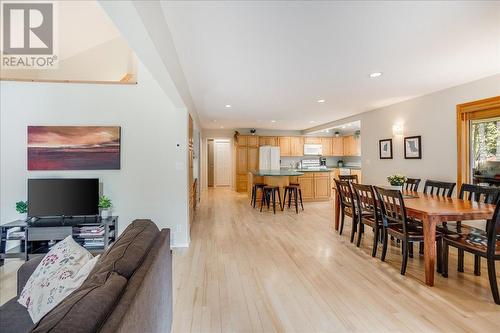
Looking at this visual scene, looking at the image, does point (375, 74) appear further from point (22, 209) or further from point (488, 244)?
point (22, 209)

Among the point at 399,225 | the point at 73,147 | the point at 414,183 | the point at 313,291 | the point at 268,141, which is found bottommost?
the point at 313,291

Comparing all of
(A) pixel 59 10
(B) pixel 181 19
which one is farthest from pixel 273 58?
(A) pixel 59 10

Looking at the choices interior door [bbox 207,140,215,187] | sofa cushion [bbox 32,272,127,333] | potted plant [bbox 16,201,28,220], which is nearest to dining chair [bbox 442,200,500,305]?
sofa cushion [bbox 32,272,127,333]

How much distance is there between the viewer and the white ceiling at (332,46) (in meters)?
1.87

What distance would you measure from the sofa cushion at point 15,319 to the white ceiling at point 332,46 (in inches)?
84.1

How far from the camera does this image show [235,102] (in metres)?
4.95

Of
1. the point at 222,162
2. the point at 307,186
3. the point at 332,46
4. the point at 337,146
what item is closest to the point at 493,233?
the point at 332,46

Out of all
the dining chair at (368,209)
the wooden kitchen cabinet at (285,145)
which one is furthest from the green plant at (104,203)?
the wooden kitchen cabinet at (285,145)

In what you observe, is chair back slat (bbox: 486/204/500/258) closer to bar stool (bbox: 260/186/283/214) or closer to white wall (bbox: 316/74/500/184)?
white wall (bbox: 316/74/500/184)

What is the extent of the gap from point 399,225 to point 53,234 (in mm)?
4366

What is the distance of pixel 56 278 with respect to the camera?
1.25 metres

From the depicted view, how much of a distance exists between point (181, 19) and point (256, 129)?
287 inches

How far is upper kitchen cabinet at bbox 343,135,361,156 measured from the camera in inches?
348

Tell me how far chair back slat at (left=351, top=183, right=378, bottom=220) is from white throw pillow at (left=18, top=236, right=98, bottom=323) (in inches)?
124
